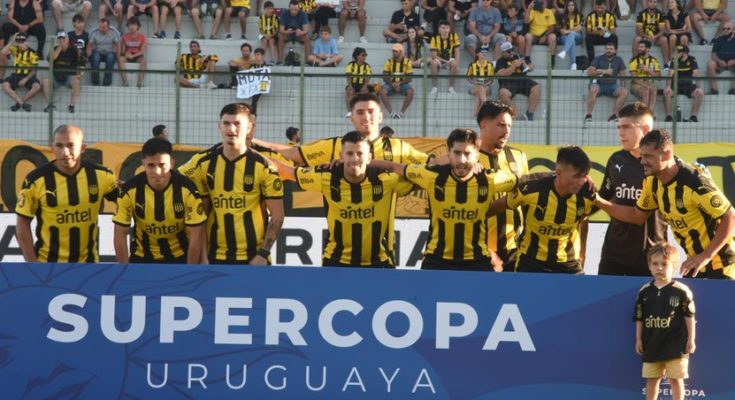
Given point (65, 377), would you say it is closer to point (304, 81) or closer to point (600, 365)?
point (600, 365)

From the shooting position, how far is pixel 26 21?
1903 cm

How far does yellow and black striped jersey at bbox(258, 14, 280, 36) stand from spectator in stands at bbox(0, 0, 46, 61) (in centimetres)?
384

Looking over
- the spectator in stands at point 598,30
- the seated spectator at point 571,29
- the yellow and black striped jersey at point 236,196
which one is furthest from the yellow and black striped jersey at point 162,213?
the spectator in stands at point 598,30

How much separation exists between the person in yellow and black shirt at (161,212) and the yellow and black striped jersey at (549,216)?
2.34 metres

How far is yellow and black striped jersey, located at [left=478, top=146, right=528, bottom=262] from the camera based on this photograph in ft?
27.1

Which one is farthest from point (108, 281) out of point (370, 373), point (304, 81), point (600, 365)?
point (304, 81)

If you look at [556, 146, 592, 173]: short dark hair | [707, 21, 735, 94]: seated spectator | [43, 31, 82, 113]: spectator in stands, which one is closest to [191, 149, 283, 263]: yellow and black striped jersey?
[556, 146, 592, 173]: short dark hair

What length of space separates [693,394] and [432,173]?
7.67 ft

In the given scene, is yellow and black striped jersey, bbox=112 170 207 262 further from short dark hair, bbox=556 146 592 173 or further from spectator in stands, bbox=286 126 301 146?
spectator in stands, bbox=286 126 301 146

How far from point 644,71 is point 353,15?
18.2 feet

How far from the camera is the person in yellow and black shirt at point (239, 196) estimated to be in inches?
322

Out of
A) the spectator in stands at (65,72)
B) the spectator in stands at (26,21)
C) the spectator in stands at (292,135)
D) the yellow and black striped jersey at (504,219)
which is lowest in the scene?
the yellow and black striped jersey at (504,219)

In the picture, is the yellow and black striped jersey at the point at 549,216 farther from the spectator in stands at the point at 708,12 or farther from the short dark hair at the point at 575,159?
the spectator in stands at the point at 708,12

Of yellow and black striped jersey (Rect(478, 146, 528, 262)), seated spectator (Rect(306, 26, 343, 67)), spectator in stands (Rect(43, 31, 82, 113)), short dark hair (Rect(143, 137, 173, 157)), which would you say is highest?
seated spectator (Rect(306, 26, 343, 67))
